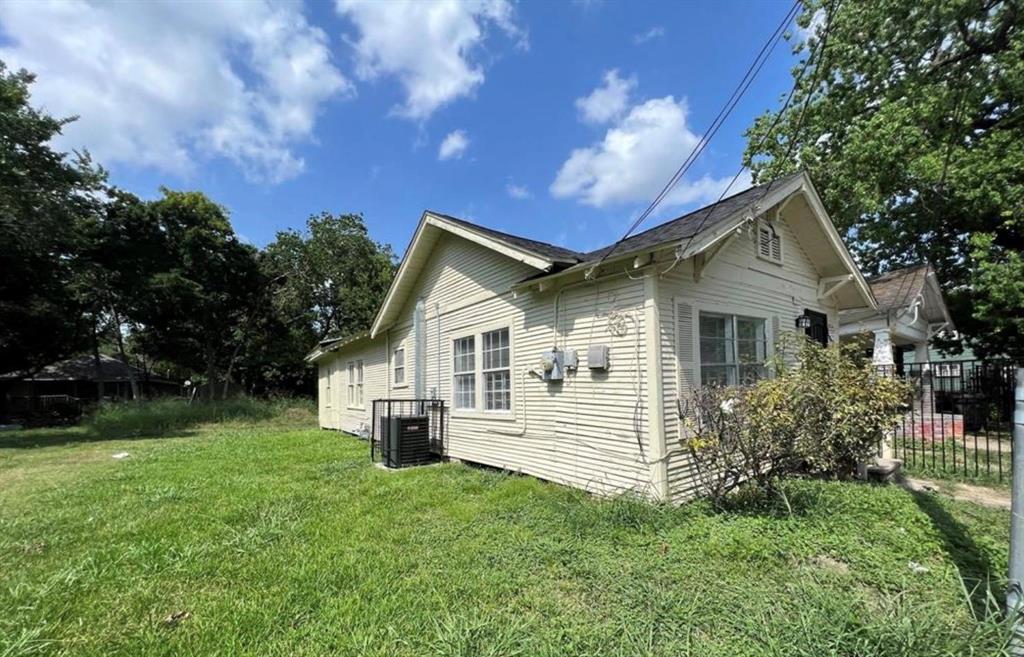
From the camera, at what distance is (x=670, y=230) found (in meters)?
6.38

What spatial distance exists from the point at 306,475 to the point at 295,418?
13885 millimetres

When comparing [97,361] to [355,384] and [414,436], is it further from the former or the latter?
[414,436]

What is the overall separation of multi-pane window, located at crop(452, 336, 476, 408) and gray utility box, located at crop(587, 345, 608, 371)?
9.82ft

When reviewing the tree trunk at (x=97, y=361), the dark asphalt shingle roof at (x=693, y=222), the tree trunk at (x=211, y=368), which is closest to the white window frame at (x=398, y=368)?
the dark asphalt shingle roof at (x=693, y=222)

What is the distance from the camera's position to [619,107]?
11.4 meters

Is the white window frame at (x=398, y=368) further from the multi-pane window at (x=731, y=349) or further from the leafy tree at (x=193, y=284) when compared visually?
the leafy tree at (x=193, y=284)

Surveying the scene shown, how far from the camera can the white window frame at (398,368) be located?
10980mm

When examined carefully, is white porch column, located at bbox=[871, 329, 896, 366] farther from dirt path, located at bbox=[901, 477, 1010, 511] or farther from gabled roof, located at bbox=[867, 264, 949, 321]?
dirt path, located at bbox=[901, 477, 1010, 511]

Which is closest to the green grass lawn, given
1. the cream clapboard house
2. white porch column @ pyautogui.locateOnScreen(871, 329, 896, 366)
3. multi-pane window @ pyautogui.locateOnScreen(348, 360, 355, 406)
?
the cream clapboard house

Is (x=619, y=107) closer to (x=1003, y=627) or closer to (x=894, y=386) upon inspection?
(x=894, y=386)

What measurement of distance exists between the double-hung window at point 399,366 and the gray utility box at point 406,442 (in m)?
2.41

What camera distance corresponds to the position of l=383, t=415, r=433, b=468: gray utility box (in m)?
8.46

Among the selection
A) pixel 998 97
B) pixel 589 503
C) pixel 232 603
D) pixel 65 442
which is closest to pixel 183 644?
pixel 232 603

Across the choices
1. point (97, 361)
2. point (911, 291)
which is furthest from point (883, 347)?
point (97, 361)
